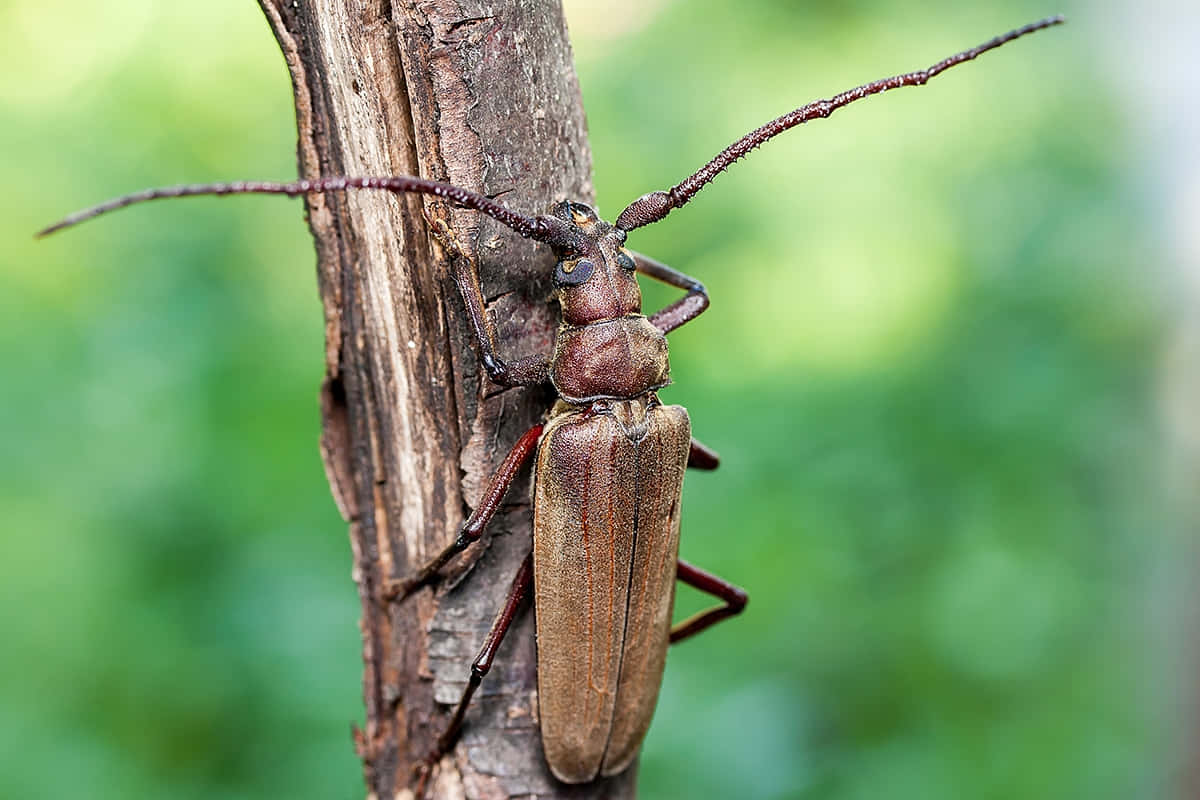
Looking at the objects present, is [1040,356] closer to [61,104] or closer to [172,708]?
[172,708]

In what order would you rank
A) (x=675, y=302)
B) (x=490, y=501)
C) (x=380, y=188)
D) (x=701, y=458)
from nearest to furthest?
(x=380, y=188) < (x=490, y=501) < (x=675, y=302) < (x=701, y=458)

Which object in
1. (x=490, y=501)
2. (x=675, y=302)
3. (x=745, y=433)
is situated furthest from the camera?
(x=745, y=433)

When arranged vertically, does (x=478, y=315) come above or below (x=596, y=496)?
above

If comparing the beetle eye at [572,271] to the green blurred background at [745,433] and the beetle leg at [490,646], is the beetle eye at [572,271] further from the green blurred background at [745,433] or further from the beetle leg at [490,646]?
the green blurred background at [745,433]

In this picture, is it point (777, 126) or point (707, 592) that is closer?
point (777, 126)

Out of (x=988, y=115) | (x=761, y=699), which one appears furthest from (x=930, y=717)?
(x=988, y=115)

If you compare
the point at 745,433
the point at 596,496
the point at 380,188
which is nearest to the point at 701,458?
the point at 596,496

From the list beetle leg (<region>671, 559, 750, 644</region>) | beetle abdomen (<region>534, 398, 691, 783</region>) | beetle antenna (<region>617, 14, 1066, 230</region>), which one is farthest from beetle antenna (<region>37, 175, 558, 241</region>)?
beetle leg (<region>671, 559, 750, 644</region>)

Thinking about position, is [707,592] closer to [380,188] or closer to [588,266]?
[588,266]

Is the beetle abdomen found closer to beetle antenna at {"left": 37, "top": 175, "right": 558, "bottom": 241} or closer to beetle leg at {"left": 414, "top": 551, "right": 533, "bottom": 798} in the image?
beetle leg at {"left": 414, "top": 551, "right": 533, "bottom": 798}
